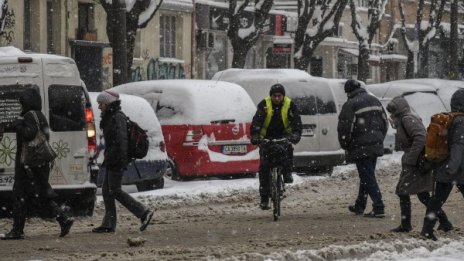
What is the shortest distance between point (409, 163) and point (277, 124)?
2.42 metres

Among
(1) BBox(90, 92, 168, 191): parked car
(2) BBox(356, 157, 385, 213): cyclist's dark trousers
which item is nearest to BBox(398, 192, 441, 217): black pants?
(2) BBox(356, 157, 385, 213): cyclist's dark trousers

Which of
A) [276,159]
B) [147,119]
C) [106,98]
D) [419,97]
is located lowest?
[419,97]

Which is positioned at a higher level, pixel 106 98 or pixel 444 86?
pixel 106 98

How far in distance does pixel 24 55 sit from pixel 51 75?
377 mm

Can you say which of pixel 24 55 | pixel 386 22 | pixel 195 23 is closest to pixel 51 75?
pixel 24 55

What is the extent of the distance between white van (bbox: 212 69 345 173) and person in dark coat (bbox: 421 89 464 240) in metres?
9.30

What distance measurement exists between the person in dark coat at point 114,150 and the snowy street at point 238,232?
11.9 inches

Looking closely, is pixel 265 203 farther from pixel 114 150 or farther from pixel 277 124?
pixel 114 150

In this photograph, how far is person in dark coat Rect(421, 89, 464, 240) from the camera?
11.8 meters

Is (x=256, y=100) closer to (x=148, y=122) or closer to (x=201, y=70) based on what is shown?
(x=148, y=122)

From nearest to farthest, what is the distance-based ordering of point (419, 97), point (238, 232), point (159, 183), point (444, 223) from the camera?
point (444, 223) < point (238, 232) < point (159, 183) < point (419, 97)

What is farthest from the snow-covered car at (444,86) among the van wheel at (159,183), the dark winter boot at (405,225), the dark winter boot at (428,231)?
the dark winter boot at (428,231)

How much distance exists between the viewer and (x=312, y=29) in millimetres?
42125

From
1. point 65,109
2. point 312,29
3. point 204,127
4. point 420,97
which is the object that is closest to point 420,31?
point 312,29
